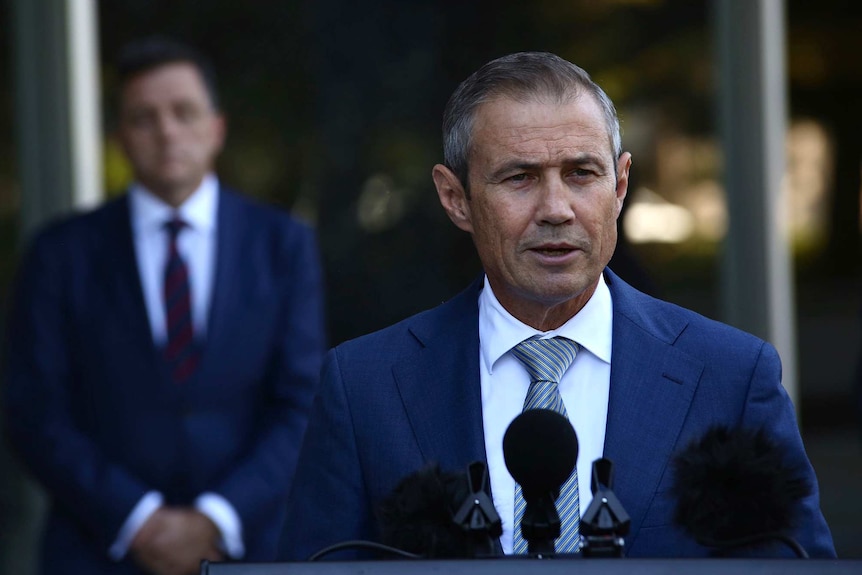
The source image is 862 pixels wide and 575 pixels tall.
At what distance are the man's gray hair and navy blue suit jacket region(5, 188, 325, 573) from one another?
1.93 meters

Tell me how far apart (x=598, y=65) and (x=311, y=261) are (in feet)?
6.35

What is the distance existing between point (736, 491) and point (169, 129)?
297cm

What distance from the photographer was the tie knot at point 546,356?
2.38 m

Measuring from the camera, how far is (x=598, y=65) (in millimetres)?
5754

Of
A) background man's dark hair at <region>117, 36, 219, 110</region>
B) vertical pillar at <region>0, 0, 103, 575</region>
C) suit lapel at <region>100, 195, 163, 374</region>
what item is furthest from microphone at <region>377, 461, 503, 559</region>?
vertical pillar at <region>0, 0, 103, 575</region>

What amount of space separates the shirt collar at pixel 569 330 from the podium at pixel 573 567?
0.71 metres

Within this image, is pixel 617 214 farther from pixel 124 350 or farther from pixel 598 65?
pixel 598 65

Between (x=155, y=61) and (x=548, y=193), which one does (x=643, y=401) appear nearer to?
(x=548, y=193)

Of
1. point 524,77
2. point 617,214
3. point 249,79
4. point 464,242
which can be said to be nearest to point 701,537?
point 617,214

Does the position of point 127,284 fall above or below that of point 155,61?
below

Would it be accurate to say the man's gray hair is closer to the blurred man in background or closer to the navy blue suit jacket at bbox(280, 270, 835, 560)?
the navy blue suit jacket at bbox(280, 270, 835, 560)

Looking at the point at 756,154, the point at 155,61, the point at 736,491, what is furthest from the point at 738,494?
the point at 756,154

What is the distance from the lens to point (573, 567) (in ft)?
5.76

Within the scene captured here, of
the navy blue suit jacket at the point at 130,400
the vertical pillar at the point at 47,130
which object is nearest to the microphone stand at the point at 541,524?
the navy blue suit jacket at the point at 130,400
